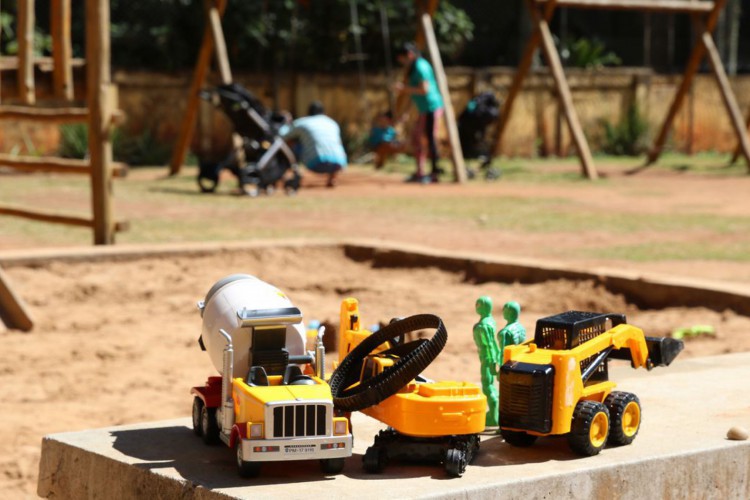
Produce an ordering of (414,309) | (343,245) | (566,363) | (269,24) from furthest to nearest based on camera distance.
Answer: (269,24)
(343,245)
(414,309)
(566,363)

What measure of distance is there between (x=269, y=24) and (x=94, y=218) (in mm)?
12944

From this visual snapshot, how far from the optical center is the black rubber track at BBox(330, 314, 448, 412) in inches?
162

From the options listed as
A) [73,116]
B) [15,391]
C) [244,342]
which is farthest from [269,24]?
[244,342]

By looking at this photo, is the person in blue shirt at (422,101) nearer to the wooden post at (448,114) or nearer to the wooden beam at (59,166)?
the wooden post at (448,114)

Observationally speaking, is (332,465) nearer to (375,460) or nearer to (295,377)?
(375,460)

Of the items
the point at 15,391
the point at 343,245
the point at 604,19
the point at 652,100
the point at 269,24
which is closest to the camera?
the point at 15,391

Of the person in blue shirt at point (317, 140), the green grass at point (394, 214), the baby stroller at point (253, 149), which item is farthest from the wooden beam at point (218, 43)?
the green grass at point (394, 214)

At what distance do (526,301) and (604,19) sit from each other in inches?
792

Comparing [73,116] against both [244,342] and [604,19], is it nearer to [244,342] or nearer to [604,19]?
[244,342]

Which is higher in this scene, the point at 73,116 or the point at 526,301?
the point at 73,116

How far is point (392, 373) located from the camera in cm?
415

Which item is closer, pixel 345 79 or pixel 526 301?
pixel 526 301

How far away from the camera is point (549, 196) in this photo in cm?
1628

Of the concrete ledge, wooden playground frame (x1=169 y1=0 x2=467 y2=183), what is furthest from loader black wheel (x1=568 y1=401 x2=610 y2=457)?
wooden playground frame (x1=169 y1=0 x2=467 y2=183)
